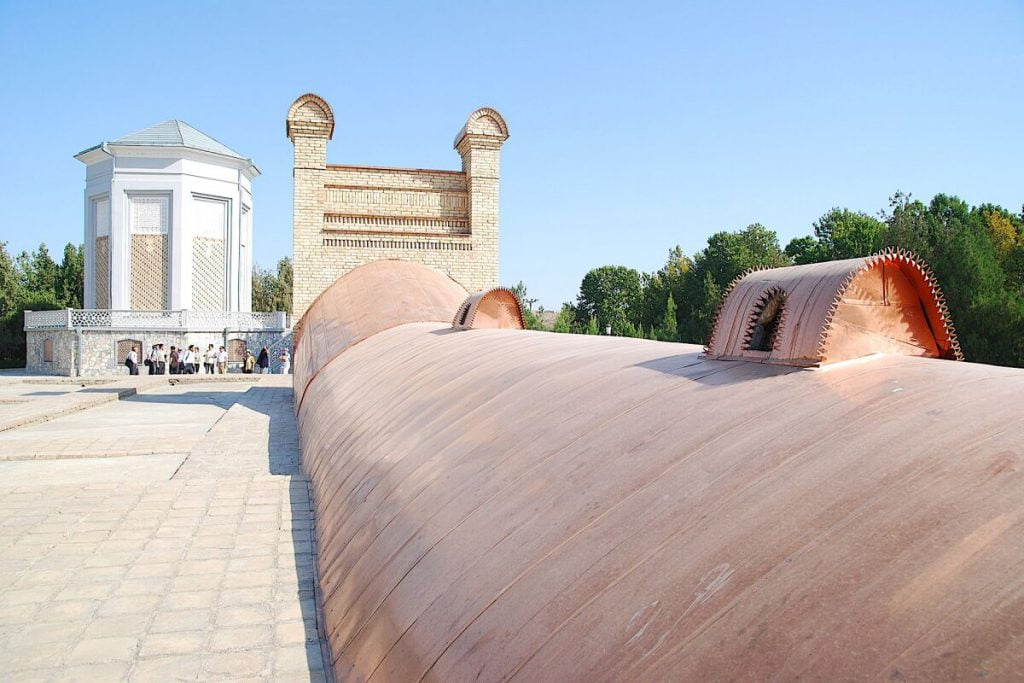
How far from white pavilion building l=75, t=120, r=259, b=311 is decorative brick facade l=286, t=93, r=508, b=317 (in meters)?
14.4

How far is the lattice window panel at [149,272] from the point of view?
2569 cm

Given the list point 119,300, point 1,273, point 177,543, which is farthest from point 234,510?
point 1,273

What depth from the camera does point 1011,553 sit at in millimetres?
1079

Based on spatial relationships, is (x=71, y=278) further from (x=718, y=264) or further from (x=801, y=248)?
(x=801, y=248)

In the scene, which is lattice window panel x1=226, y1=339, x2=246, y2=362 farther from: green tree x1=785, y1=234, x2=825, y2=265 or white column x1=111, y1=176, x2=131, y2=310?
green tree x1=785, y1=234, x2=825, y2=265

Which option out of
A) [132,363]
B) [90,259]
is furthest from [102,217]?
[132,363]

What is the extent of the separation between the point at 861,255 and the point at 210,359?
2560 cm

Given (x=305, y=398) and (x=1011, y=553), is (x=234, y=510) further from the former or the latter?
(x=1011, y=553)

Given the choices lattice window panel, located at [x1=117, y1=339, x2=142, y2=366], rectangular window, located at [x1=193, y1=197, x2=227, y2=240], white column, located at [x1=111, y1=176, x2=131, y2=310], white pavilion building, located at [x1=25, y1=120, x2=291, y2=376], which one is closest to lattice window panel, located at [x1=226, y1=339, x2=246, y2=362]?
white pavilion building, located at [x1=25, y1=120, x2=291, y2=376]

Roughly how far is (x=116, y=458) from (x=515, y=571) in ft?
21.6

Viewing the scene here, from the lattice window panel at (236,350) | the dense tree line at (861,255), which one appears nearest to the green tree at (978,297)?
the dense tree line at (861,255)

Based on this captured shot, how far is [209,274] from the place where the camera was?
87.6ft

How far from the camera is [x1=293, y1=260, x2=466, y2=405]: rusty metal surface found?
8414mm

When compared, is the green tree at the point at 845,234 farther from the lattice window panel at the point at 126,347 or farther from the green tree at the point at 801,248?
the lattice window panel at the point at 126,347
